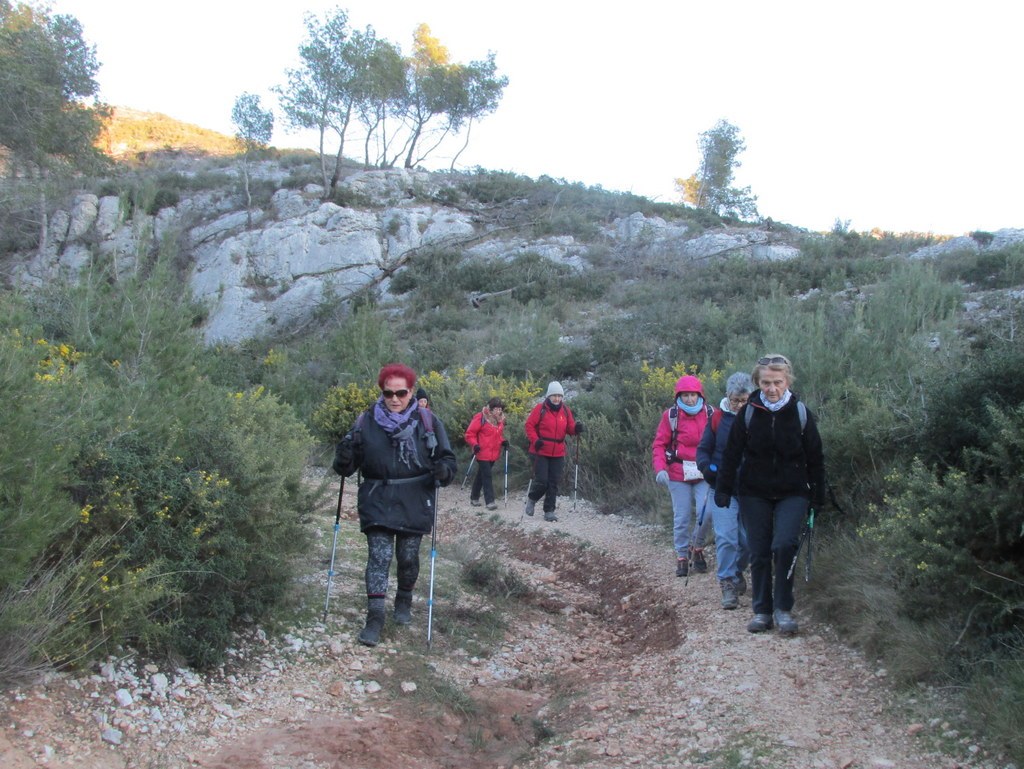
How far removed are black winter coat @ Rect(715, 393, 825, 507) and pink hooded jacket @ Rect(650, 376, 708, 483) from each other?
5.48ft

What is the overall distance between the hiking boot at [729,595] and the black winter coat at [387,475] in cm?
244

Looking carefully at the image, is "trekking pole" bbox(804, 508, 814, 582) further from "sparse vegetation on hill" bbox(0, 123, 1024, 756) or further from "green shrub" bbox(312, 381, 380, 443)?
"green shrub" bbox(312, 381, 380, 443)

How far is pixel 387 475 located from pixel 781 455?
104 inches

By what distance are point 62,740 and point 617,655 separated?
3669 mm

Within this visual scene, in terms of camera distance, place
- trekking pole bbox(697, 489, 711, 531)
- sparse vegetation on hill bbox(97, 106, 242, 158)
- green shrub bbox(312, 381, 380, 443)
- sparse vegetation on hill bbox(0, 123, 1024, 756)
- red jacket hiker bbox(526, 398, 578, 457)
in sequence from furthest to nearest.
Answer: sparse vegetation on hill bbox(97, 106, 242, 158), green shrub bbox(312, 381, 380, 443), red jacket hiker bbox(526, 398, 578, 457), trekking pole bbox(697, 489, 711, 531), sparse vegetation on hill bbox(0, 123, 1024, 756)

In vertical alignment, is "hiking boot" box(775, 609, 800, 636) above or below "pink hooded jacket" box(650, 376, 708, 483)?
below

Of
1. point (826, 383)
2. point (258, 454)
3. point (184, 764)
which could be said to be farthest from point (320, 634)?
point (826, 383)

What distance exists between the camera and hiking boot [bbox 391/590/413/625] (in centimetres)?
580

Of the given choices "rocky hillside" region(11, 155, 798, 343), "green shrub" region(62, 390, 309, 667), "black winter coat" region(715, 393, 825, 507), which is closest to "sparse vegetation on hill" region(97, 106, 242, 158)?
"rocky hillside" region(11, 155, 798, 343)

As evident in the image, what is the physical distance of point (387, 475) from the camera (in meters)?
5.51

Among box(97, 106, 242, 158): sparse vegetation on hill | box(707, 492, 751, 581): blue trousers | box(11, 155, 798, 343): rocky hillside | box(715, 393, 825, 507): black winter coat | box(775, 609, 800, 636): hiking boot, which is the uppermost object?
box(97, 106, 242, 158): sparse vegetation on hill

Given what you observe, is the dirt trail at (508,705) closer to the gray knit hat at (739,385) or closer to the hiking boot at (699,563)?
the hiking boot at (699,563)

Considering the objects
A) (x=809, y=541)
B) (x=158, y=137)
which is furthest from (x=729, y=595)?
(x=158, y=137)

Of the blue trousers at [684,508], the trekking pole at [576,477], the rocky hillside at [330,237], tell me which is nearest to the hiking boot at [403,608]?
the blue trousers at [684,508]
